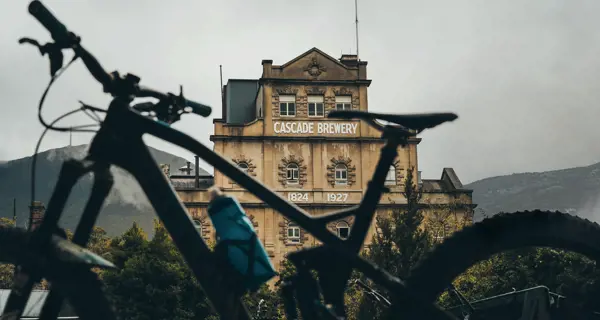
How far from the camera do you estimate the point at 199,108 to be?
527cm

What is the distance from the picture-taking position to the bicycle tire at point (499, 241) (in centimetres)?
444

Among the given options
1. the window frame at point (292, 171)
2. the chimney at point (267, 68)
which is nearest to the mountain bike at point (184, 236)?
the window frame at point (292, 171)

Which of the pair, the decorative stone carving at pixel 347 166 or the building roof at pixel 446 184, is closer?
the decorative stone carving at pixel 347 166

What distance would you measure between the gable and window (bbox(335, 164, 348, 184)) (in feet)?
17.4

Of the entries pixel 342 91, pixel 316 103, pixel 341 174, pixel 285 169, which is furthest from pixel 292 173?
pixel 342 91

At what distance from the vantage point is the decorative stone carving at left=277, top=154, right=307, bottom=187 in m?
46.3

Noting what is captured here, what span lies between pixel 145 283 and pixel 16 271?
2570 centimetres

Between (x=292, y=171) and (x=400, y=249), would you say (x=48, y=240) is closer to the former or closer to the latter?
(x=400, y=249)

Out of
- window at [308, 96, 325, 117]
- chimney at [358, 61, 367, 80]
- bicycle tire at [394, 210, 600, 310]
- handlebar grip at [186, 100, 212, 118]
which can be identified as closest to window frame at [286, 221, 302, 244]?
window at [308, 96, 325, 117]

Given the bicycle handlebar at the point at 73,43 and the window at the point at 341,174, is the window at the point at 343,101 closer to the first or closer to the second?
the window at the point at 341,174

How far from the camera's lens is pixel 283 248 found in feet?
150

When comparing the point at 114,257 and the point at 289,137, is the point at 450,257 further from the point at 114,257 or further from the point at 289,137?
the point at 289,137

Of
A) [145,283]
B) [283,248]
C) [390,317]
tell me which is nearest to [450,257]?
[390,317]

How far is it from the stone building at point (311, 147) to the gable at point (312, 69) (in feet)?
0.20
